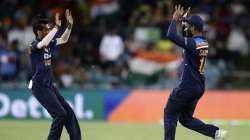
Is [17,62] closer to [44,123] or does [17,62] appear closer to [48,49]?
[44,123]

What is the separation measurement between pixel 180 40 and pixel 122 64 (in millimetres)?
8295

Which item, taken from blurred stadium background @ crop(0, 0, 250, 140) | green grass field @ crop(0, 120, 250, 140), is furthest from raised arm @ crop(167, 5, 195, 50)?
blurred stadium background @ crop(0, 0, 250, 140)

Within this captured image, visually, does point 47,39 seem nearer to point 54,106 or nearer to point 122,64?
Result: point 54,106

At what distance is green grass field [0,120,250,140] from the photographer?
13961 millimetres

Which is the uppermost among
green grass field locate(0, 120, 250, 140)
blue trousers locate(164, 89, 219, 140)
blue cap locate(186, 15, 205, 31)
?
blue cap locate(186, 15, 205, 31)

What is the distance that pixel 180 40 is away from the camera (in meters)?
11.1

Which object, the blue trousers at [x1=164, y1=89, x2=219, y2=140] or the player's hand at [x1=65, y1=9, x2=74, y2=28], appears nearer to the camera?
the blue trousers at [x1=164, y1=89, x2=219, y2=140]

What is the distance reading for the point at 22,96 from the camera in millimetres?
18203

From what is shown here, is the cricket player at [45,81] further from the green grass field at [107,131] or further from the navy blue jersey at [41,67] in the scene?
the green grass field at [107,131]

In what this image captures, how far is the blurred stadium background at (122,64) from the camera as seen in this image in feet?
59.3

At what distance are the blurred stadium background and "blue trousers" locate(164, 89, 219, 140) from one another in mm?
3960

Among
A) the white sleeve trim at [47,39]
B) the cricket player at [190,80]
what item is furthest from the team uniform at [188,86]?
the white sleeve trim at [47,39]

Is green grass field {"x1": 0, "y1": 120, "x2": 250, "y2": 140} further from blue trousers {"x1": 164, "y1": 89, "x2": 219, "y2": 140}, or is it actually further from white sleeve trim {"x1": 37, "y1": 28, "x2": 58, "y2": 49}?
white sleeve trim {"x1": 37, "y1": 28, "x2": 58, "y2": 49}

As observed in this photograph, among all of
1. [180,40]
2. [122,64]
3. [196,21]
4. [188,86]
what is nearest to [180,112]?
[188,86]
